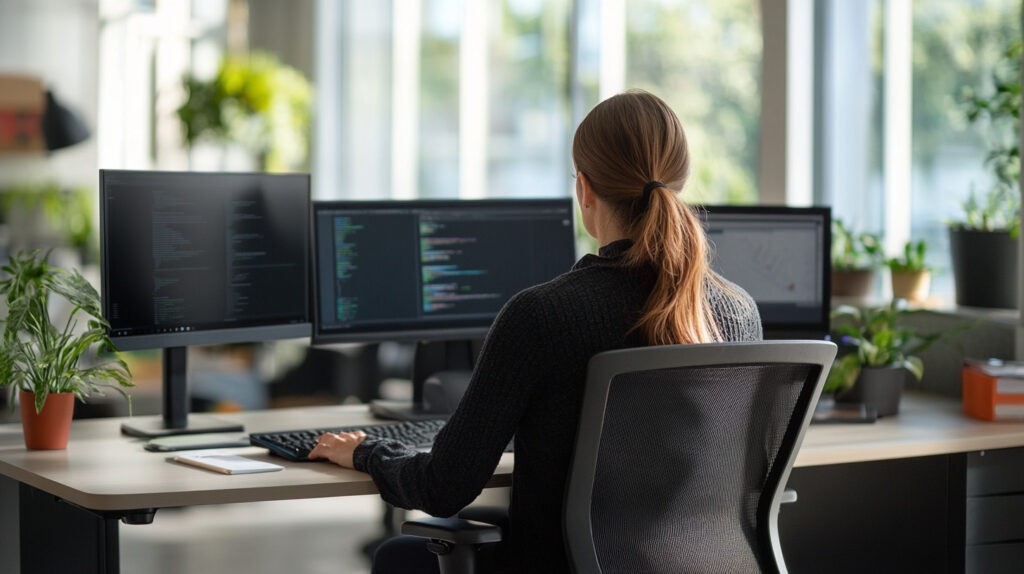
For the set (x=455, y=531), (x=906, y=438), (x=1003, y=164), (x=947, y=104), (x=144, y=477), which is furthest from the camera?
(x=947, y=104)

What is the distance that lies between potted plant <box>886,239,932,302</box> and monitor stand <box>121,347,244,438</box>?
188 centimetres

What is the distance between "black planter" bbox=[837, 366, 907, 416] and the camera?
9.25 feet

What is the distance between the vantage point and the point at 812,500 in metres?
2.71

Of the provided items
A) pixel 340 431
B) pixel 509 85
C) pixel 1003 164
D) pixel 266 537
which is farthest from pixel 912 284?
pixel 509 85

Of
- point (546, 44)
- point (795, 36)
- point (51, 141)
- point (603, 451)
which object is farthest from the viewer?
point (546, 44)

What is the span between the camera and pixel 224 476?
2.10 metres

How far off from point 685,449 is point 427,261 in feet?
3.60

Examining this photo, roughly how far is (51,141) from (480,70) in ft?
9.51

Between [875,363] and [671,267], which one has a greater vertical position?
[671,267]

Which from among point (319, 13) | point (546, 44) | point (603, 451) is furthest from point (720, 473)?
point (319, 13)

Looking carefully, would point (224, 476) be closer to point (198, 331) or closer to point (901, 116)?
point (198, 331)

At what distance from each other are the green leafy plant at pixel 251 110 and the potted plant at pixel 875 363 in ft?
16.2

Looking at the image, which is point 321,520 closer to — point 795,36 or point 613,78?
point 795,36

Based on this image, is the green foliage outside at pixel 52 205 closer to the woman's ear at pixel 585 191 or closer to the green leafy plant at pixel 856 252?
the green leafy plant at pixel 856 252
